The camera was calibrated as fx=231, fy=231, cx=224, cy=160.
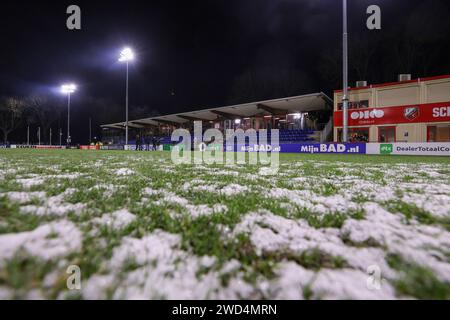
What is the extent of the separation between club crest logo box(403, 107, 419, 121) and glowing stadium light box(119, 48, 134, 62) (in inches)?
1158

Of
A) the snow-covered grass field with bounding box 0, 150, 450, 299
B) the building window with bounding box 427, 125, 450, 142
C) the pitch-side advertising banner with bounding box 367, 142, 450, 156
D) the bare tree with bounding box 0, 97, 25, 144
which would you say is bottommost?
the snow-covered grass field with bounding box 0, 150, 450, 299

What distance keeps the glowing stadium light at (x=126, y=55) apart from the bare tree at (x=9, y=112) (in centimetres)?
2832

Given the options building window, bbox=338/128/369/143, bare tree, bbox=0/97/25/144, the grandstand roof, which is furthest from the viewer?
bare tree, bbox=0/97/25/144

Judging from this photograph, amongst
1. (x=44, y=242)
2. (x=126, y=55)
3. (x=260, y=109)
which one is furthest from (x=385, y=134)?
(x=126, y=55)

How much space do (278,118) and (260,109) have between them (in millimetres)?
3822

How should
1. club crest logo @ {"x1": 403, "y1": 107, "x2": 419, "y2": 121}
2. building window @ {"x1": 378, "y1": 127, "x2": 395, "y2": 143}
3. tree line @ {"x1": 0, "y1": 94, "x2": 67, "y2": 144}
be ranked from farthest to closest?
tree line @ {"x1": 0, "y1": 94, "x2": 67, "y2": 144} → building window @ {"x1": 378, "y1": 127, "x2": 395, "y2": 143} → club crest logo @ {"x1": 403, "y1": 107, "x2": 419, "y2": 121}

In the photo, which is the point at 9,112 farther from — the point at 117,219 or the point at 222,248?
the point at 222,248

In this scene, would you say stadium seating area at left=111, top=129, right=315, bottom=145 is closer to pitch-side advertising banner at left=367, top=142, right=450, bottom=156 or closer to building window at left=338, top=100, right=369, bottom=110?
building window at left=338, top=100, right=369, bottom=110

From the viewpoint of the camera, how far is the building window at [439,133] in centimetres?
2150

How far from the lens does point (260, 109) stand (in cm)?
2781

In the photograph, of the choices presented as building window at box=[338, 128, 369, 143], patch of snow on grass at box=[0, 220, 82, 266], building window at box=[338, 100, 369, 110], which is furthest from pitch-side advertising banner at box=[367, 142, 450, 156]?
patch of snow on grass at box=[0, 220, 82, 266]

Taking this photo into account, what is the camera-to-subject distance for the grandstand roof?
2361cm

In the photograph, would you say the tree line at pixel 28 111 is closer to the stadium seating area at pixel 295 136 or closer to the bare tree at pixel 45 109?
the bare tree at pixel 45 109
